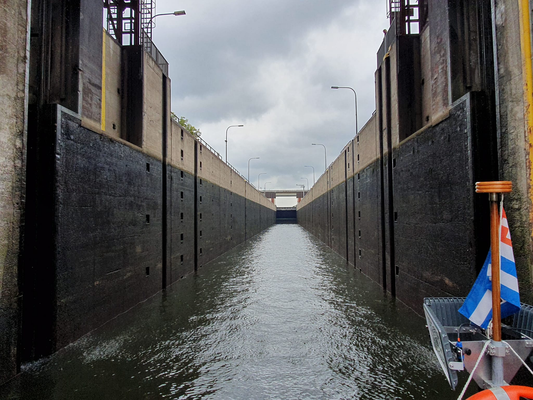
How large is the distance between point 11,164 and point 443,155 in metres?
9.25

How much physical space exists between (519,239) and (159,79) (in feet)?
44.6

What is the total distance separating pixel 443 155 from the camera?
25.8 ft

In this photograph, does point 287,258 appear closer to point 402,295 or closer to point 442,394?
point 402,295

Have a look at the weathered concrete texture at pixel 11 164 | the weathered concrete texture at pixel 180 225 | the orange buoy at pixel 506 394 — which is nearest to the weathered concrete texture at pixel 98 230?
the weathered concrete texture at pixel 11 164

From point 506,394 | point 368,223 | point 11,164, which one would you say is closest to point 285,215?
point 368,223

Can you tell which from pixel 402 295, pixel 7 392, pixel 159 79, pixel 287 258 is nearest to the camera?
pixel 7 392

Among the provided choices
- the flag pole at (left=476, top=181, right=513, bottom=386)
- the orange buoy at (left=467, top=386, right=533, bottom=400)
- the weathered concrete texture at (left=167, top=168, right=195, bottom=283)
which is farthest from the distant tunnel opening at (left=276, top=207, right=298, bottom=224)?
the orange buoy at (left=467, top=386, right=533, bottom=400)

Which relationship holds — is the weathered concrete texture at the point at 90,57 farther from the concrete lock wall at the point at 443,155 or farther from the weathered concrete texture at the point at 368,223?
the weathered concrete texture at the point at 368,223

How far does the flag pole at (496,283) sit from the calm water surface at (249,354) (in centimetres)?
160

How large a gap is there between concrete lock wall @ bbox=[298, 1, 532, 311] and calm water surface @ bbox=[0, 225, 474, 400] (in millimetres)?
1878

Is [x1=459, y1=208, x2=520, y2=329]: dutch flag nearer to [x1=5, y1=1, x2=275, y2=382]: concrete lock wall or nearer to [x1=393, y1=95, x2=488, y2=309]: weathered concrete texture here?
[x1=393, y1=95, x2=488, y2=309]: weathered concrete texture

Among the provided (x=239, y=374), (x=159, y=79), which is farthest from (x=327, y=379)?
(x=159, y=79)

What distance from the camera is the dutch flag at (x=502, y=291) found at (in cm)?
445

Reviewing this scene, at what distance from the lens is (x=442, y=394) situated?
211 inches
